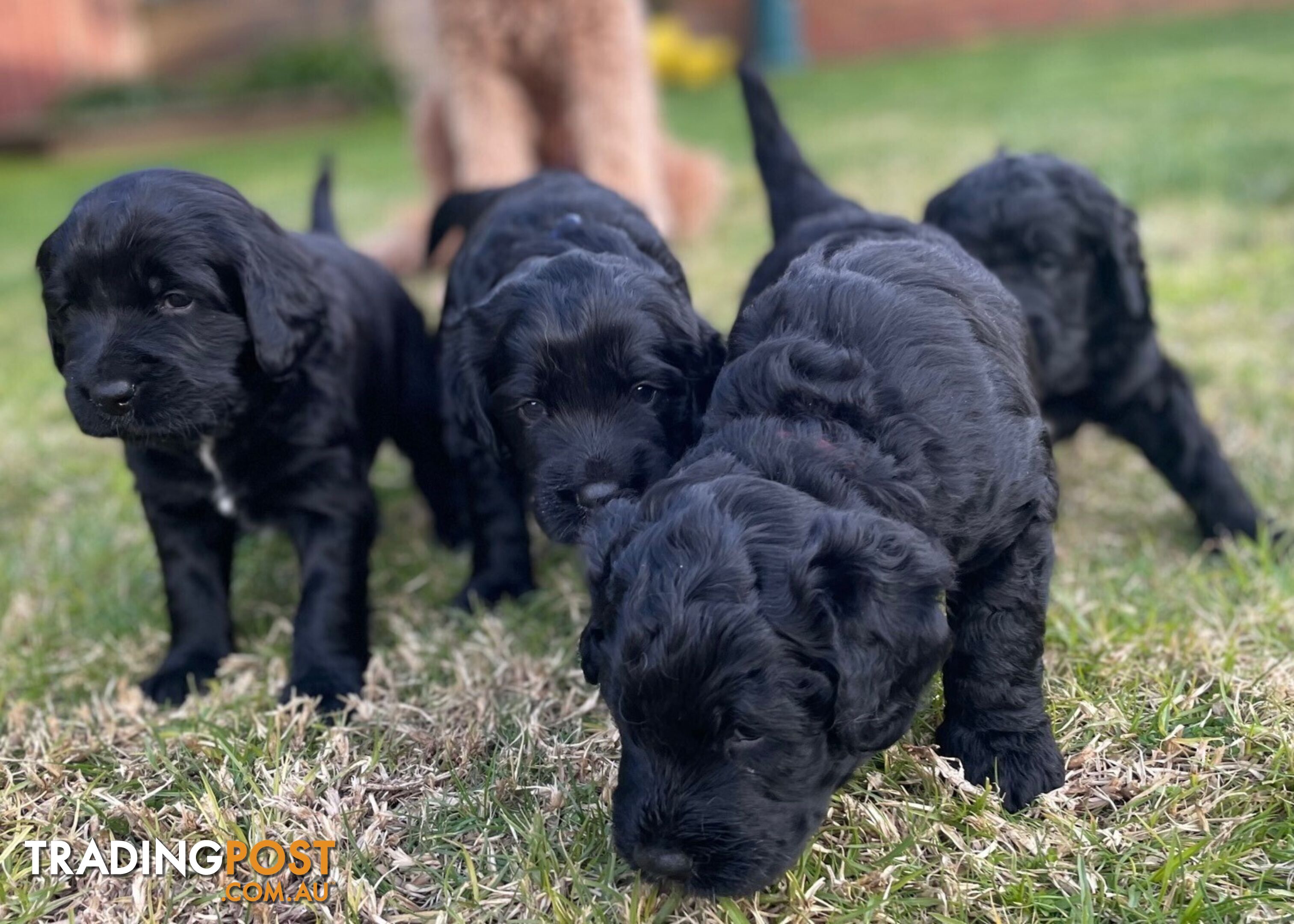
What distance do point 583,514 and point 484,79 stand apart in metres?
4.16

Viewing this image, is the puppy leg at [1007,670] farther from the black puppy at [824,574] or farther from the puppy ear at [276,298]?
the puppy ear at [276,298]

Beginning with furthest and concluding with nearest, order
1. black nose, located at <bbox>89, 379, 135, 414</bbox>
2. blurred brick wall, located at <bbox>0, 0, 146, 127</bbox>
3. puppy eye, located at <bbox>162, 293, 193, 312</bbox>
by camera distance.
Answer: blurred brick wall, located at <bbox>0, 0, 146, 127</bbox>, puppy eye, located at <bbox>162, 293, 193, 312</bbox>, black nose, located at <bbox>89, 379, 135, 414</bbox>

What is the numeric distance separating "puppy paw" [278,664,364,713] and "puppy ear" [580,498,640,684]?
1.01 m

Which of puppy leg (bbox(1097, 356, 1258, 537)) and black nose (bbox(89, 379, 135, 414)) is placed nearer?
black nose (bbox(89, 379, 135, 414))

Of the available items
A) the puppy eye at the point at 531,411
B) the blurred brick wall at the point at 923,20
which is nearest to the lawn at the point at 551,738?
the puppy eye at the point at 531,411

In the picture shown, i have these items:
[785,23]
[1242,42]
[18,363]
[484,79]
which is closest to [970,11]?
[785,23]

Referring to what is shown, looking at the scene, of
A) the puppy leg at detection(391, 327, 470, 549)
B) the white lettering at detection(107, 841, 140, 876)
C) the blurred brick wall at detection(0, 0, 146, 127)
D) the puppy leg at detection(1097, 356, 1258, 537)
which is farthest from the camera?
the blurred brick wall at detection(0, 0, 146, 127)

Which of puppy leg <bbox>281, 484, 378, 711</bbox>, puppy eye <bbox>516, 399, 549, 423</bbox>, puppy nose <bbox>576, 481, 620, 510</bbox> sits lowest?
puppy leg <bbox>281, 484, 378, 711</bbox>

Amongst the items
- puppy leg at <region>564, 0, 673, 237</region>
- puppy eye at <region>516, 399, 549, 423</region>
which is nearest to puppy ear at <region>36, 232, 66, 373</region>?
puppy eye at <region>516, 399, 549, 423</region>

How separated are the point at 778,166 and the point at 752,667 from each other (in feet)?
7.82

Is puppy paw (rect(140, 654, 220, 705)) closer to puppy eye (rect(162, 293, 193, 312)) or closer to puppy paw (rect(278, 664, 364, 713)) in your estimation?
puppy paw (rect(278, 664, 364, 713))

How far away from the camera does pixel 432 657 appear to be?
120 inches

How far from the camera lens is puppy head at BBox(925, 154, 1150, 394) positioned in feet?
10.8

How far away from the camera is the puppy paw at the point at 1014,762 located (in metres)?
2.30
